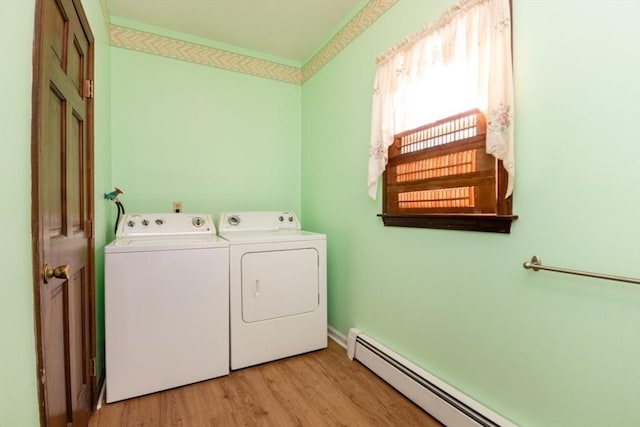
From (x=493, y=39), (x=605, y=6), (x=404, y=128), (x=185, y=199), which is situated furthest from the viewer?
(x=185, y=199)

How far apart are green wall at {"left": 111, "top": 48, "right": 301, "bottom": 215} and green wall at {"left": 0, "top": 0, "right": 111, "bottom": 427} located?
1765 millimetres

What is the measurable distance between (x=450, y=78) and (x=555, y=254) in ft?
3.03

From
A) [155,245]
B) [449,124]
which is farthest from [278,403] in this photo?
[449,124]

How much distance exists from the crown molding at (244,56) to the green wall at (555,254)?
1.32ft

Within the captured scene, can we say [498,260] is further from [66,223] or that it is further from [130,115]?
[130,115]

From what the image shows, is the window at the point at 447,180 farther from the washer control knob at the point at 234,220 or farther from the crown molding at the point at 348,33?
the washer control knob at the point at 234,220

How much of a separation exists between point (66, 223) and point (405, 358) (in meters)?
1.82

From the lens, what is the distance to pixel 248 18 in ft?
7.72

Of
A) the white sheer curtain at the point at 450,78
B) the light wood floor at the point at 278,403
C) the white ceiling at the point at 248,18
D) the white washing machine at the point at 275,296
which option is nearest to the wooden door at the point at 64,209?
the light wood floor at the point at 278,403

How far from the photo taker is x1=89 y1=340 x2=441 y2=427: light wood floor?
1573 millimetres

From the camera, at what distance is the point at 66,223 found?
1158 millimetres

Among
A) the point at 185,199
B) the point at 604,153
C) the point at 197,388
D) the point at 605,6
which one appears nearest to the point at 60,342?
the point at 197,388

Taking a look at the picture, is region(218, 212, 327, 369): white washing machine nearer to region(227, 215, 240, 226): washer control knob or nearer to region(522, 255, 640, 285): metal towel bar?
region(227, 215, 240, 226): washer control knob

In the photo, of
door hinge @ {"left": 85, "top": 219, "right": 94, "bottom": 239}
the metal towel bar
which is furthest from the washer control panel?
the metal towel bar
